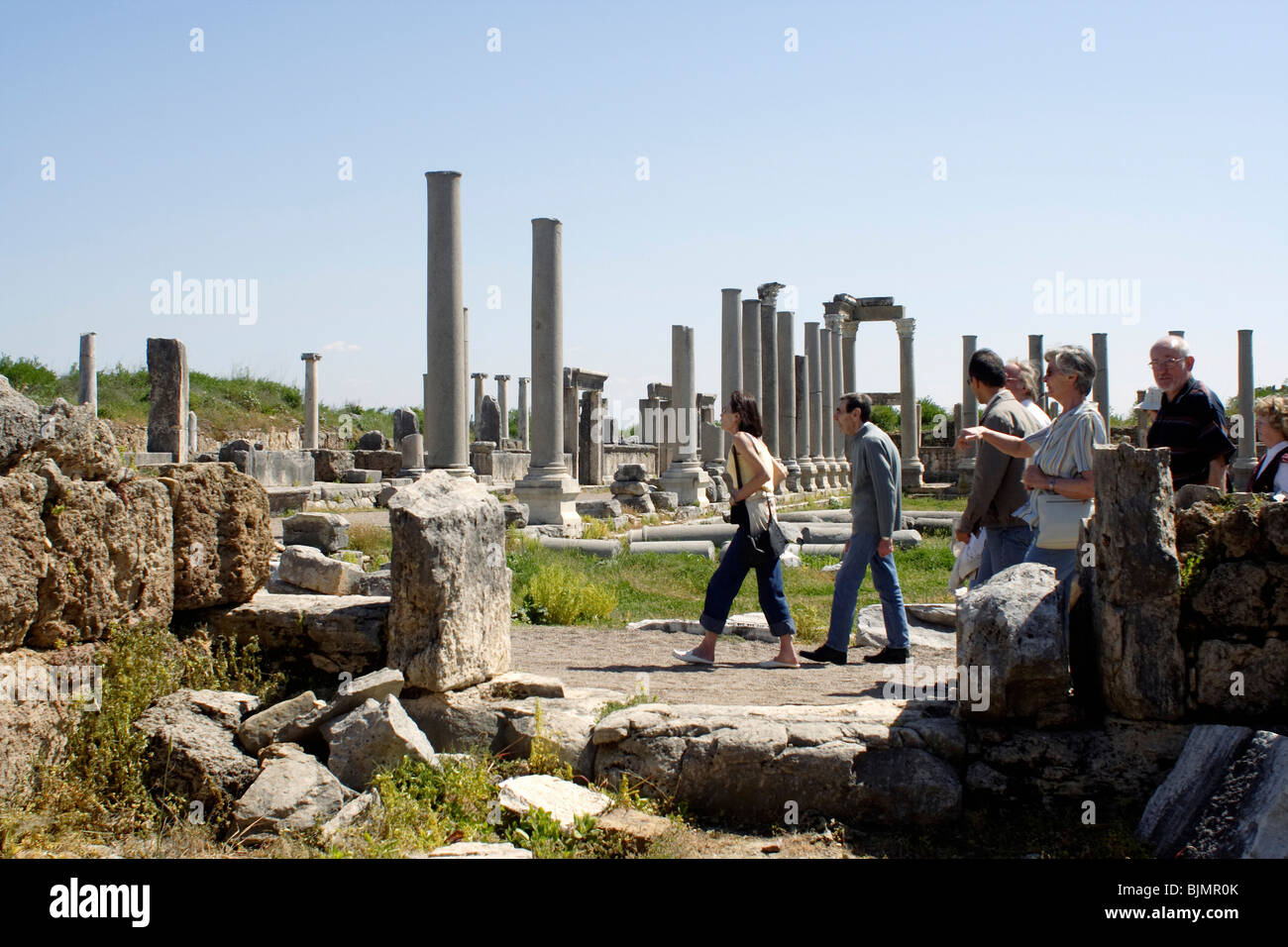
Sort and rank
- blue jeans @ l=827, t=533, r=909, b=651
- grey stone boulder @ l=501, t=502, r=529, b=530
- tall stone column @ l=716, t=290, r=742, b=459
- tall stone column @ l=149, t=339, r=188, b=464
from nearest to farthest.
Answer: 1. blue jeans @ l=827, t=533, r=909, b=651
2. grey stone boulder @ l=501, t=502, r=529, b=530
3. tall stone column @ l=149, t=339, r=188, b=464
4. tall stone column @ l=716, t=290, r=742, b=459

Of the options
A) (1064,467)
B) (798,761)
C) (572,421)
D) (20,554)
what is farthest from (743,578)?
(572,421)

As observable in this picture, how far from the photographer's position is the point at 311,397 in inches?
1286

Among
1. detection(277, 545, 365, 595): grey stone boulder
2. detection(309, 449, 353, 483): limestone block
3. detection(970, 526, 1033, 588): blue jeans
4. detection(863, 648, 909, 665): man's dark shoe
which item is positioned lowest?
detection(863, 648, 909, 665): man's dark shoe

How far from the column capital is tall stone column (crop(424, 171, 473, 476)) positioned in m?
14.8

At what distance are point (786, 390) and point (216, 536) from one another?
26083mm

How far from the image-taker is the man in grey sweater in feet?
21.7

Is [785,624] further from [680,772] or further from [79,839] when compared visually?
[79,839]

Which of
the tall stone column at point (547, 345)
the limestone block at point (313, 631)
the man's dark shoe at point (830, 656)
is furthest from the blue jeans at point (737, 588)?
the tall stone column at point (547, 345)

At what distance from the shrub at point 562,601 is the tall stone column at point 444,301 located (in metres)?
5.67

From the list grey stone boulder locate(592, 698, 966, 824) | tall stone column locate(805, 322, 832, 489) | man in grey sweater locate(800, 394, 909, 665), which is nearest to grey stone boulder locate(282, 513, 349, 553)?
man in grey sweater locate(800, 394, 909, 665)

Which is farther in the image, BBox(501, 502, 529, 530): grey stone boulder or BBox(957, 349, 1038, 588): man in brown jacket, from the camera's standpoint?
BBox(501, 502, 529, 530): grey stone boulder

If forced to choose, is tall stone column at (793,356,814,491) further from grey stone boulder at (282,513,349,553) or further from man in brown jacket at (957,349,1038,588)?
man in brown jacket at (957,349,1038,588)

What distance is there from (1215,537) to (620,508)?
1432cm

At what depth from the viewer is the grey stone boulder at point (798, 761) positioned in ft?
15.1
